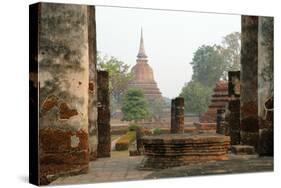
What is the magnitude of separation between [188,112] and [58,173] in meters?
7.10

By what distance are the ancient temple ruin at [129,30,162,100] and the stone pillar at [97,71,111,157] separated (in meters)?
0.81

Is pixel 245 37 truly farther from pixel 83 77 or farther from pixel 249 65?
pixel 83 77

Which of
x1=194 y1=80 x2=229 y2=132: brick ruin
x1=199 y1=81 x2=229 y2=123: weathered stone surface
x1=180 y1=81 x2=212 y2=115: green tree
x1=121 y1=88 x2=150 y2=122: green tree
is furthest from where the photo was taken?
x1=199 y1=81 x2=229 y2=123: weathered stone surface

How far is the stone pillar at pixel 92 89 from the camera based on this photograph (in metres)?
11.9

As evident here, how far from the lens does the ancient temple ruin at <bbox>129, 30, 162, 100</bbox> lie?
13.0 meters

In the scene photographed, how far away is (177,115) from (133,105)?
1684 millimetres

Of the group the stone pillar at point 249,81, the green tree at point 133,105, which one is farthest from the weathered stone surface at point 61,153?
the stone pillar at point 249,81

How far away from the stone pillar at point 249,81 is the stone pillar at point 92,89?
3039 millimetres

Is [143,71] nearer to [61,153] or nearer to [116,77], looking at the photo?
[116,77]

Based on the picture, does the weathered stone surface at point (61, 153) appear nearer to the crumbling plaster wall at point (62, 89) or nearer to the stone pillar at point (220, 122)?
the crumbling plaster wall at point (62, 89)

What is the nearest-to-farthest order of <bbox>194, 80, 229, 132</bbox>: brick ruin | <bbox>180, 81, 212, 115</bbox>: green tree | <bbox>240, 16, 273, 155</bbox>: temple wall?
<bbox>240, 16, 273, 155</bbox>: temple wall, <bbox>180, 81, 212, 115</bbox>: green tree, <bbox>194, 80, 229, 132</bbox>: brick ruin

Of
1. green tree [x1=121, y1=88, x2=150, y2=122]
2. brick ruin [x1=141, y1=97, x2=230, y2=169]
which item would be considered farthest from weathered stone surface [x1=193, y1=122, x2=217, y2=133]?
brick ruin [x1=141, y1=97, x2=230, y2=169]

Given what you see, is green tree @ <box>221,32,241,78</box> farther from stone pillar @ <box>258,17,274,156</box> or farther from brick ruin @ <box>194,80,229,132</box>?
stone pillar @ <box>258,17,274,156</box>

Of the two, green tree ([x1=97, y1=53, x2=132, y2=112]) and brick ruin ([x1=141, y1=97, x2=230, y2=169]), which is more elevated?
green tree ([x1=97, y1=53, x2=132, y2=112])
